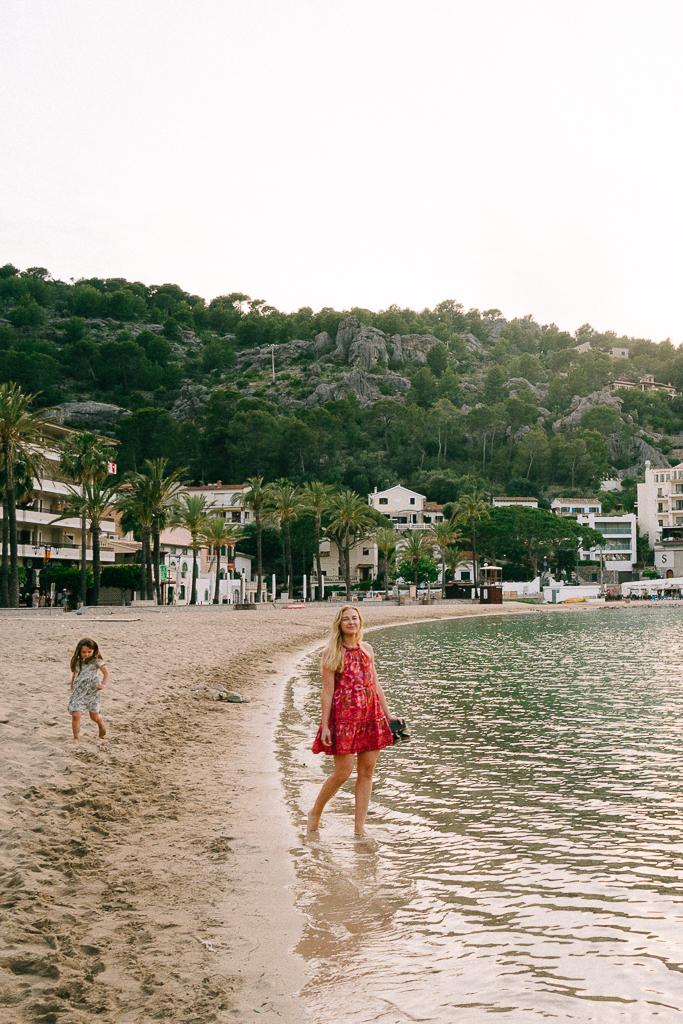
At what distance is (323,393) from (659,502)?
2308 inches

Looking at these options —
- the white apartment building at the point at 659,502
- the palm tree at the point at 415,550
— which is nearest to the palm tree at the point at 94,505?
the palm tree at the point at 415,550

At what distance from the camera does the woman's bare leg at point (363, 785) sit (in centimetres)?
686

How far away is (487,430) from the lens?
13412 centimetres

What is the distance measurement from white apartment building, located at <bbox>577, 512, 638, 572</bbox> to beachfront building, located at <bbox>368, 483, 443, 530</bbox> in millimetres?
20680

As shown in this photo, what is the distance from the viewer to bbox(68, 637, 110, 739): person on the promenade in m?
9.84

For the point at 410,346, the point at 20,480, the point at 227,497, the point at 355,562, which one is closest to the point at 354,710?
the point at 20,480

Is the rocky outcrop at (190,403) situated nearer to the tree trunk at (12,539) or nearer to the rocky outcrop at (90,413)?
the rocky outcrop at (90,413)

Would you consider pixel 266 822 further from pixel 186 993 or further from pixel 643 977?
pixel 643 977

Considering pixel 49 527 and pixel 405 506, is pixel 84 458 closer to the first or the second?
pixel 49 527

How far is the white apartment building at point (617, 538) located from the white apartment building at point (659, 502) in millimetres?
6070

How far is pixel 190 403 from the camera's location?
447 ft

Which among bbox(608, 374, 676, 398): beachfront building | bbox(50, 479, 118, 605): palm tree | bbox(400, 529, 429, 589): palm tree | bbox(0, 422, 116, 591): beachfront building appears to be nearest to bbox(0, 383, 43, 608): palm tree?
bbox(50, 479, 118, 605): palm tree

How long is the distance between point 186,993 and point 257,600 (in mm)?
57912

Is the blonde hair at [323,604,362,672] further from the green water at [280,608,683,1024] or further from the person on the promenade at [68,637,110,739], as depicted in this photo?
the person on the promenade at [68,637,110,739]
